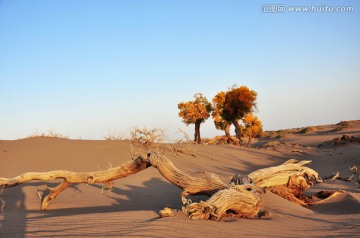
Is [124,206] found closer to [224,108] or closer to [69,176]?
[69,176]

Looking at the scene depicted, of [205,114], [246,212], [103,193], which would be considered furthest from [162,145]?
[205,114]

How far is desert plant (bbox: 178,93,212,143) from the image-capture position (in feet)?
101

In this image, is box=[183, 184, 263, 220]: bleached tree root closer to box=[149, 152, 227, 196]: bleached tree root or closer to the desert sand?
the desert sand

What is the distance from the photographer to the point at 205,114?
31281 mm

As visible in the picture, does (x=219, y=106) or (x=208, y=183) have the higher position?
(x=219, y=106)

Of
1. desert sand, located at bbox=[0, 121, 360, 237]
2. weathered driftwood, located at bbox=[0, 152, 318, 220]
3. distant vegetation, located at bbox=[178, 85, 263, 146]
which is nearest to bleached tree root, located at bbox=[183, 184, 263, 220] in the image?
weathered driftwood, located at bbox=[0, 152, 318, 220]

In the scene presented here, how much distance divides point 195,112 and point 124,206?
78.4 feet

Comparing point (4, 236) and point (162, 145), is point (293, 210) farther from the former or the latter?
point (162, 145)

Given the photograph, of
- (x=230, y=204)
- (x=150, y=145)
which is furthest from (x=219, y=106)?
(x=230, y=204)

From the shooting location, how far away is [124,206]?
7.08 metres

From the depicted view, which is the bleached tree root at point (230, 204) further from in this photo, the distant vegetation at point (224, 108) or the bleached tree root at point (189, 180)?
the distant vegetation at point (224, 108)

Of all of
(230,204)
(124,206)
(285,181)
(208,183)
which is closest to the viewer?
(230,204)

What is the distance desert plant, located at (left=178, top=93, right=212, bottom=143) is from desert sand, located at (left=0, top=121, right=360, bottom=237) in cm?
1518

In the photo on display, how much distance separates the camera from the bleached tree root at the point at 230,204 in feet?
17.3
